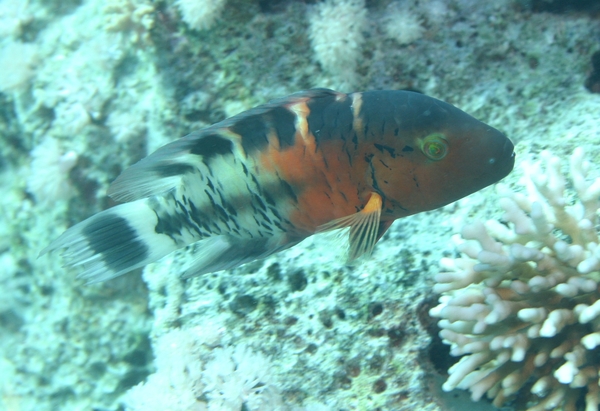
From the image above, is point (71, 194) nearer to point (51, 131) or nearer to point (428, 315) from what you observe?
point (51, 131)

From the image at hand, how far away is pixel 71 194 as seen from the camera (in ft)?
17.5

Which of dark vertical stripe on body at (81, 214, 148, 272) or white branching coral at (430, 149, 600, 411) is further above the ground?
dark vertical stripe on body at (81, 214, 148, 272)

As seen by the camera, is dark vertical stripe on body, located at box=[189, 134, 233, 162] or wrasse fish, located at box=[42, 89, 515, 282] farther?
dark vertical stripe on body, located at box=[189, 134, 233, 162]

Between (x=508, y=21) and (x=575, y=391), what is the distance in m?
3.11

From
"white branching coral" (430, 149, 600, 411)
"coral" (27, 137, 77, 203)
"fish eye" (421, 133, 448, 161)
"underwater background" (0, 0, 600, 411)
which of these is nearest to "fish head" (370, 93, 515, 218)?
"fish eye" (421, 133, 448, 161)

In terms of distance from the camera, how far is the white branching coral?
Answer: 2.21 metres

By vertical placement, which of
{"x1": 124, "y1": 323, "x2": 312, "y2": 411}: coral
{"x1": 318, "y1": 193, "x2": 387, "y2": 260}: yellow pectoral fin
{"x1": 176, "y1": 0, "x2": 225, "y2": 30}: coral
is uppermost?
{"x1": 176, "y1": 0, "x2": 225, "y2": 30}: coral

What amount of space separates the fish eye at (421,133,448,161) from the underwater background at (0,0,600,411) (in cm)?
69

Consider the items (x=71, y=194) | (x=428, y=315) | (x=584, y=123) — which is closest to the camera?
(x=428, y=315)

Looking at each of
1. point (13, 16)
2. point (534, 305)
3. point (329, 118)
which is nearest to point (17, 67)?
point (13, 16)

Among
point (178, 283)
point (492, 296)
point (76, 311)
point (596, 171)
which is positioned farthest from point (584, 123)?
point (76, 311)

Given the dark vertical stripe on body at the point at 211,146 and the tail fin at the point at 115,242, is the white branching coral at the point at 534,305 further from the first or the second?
the tail fin at the point at 115,242

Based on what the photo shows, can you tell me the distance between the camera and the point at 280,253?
3.47 m

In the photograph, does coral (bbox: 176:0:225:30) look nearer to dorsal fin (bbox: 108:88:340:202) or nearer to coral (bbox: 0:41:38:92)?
dorsal fin (bbox: 108:88:340:202)
